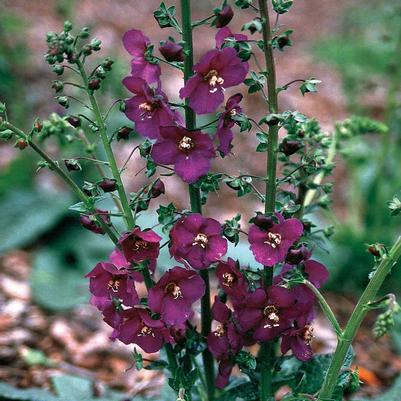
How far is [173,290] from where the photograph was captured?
1.51 metres

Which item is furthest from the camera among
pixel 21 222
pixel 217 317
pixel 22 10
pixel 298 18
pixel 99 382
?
pixel 298 18

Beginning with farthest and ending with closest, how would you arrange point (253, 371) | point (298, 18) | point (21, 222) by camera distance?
point (298, 18)
point (21, 222)
point (253, 371)

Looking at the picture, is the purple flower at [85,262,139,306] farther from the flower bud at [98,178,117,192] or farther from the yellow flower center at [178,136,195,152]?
the yellow flower center at [178,136,195,152]

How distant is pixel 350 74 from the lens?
428cm

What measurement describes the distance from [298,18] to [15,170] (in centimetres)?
446

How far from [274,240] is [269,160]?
164 mm

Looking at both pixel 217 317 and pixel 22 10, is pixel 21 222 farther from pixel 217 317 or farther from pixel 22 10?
pixel 22 10

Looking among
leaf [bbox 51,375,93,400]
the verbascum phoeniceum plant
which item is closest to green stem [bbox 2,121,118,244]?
the verbascum phoeniceum plant

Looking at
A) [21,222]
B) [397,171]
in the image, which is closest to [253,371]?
[21,222]

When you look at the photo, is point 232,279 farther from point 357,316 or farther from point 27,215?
point 27,215

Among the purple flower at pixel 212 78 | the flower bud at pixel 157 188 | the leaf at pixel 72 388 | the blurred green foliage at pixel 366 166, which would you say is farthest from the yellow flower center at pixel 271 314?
the blurred green foliage at pixel 366 166

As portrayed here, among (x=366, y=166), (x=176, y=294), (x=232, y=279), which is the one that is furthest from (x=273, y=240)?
(x=366, y=166)

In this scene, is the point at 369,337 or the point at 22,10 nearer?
the point at 369,337

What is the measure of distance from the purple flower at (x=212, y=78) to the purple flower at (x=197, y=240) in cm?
22
